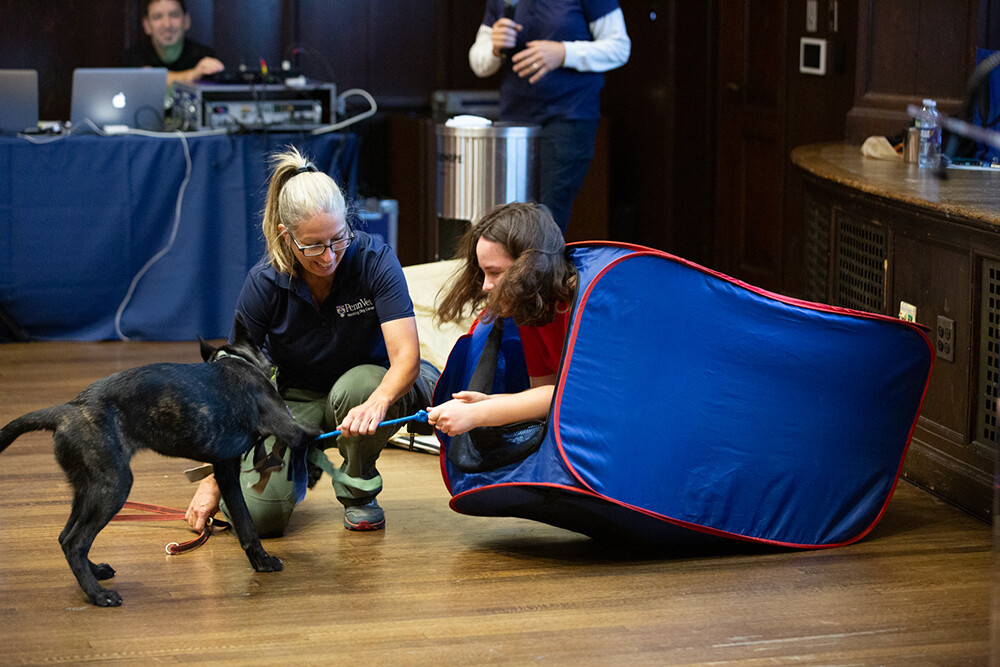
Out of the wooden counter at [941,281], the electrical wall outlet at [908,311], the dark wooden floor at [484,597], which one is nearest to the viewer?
the dark wooden floor at [484,597]

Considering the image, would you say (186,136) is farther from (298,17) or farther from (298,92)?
(298,17)

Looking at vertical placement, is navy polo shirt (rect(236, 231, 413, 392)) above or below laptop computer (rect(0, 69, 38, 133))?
below

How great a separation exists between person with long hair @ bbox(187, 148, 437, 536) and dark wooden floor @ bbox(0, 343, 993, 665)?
11 cm

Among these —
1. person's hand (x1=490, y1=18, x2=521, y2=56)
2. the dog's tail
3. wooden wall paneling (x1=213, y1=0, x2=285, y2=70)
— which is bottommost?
the dog's tail

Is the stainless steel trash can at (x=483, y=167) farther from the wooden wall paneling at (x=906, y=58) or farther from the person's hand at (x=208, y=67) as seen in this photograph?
the wooden wall paneling at (x=906, y=58)

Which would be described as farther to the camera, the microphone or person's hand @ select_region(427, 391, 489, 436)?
the microphone

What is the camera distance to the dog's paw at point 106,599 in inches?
86.6

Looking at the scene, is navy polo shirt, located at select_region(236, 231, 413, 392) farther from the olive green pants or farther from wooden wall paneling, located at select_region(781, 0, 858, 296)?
wooden wall paneling, located at select_region(781, 0, 858, 296)

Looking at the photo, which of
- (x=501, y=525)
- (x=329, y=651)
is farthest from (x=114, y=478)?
(x=501, y=525)

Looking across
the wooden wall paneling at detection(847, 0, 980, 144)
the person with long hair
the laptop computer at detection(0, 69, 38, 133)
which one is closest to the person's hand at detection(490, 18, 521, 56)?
the wooden wall paneling at detection(847, 0, 980, 144)

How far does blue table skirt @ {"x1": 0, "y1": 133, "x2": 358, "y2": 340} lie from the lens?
4.32 m

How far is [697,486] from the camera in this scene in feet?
7.72

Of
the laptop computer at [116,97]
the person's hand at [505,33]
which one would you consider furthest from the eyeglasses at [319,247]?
the laptop computer at [116,97]

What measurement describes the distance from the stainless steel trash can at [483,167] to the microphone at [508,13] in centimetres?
27
